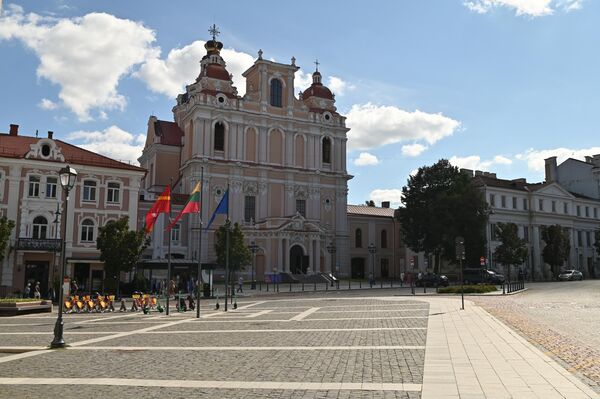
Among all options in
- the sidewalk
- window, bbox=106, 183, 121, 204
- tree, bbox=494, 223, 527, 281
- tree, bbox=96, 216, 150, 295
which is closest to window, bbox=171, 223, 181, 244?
window, bbox=106, 183, 121, 204

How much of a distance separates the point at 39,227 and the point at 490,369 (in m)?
44.0

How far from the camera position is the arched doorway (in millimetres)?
68356

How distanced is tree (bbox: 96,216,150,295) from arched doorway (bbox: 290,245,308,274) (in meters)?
28.4

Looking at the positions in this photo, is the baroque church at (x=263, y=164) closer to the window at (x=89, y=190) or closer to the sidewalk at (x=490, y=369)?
the window at (x=89, y=190)

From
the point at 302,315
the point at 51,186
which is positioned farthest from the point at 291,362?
the point at 51,186

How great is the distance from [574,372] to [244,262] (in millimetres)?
47161

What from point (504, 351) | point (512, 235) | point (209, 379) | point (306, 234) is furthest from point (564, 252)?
point (209, 379)

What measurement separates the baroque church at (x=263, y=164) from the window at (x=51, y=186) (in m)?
15.6

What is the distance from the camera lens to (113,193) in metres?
50.5

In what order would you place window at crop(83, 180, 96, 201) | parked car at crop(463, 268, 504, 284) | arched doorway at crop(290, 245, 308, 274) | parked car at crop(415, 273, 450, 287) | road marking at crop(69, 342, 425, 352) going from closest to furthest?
road marking at crop(69, 342, 425, 352) < window at crop(83, 180, 96, 201) < parked car at crop(415, 273, 450, 287) < parked car at crop(463, 268, 504, 284) < arched doorway at crop(290, 245, 308, 274)

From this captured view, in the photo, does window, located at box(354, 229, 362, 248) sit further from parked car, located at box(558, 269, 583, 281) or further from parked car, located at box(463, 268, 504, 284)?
parked car, located at box(558, 269, 583, 281)

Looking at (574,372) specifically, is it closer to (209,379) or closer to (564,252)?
(209,379)

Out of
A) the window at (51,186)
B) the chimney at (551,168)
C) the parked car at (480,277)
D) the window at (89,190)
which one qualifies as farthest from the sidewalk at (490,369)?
the chimney at (551,168)

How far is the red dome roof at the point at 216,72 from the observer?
7331cm
